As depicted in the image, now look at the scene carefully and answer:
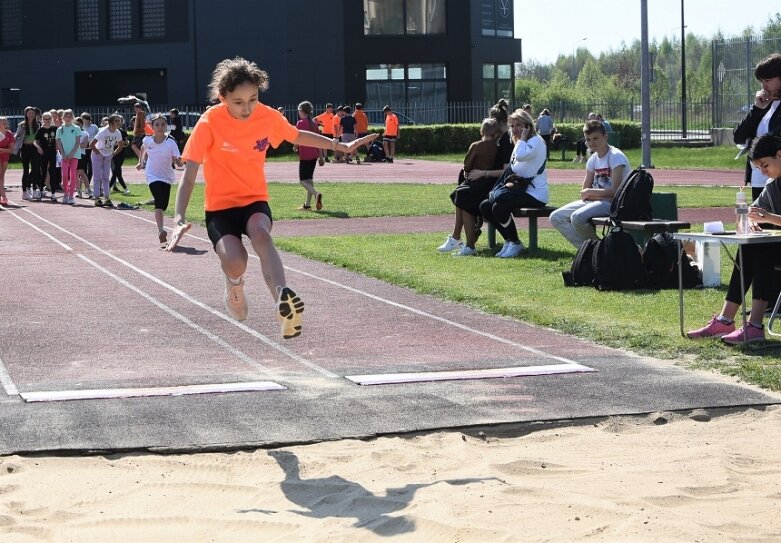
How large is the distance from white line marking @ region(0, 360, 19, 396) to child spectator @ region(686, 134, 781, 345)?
502 centimetres

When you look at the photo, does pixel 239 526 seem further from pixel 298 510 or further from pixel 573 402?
pixel 573 402

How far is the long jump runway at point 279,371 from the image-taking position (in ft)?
23.7

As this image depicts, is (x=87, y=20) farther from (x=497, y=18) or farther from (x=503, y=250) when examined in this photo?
(x=503, y=250)

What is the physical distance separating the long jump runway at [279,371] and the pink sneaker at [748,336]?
2.51 feet

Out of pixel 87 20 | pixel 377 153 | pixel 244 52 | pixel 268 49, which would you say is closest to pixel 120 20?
pixel 87 20

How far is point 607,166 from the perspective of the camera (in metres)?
13.6

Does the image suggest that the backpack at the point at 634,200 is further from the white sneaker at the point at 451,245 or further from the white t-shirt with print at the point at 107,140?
the white t-shirt with print at the point at 107,140

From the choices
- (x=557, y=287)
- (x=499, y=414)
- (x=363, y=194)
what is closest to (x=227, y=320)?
(x=557, y=287)

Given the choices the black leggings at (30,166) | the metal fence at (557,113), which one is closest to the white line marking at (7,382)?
the black leggings at (30,166)

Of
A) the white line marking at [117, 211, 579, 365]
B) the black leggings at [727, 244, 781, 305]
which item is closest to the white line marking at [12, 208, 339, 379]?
the white line marking at [117, 211, 579, 365]

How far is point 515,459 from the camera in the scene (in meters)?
6.53

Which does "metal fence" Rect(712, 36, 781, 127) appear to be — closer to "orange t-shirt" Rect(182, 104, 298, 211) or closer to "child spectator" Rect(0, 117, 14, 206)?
"child spectator" Rect(0, 117, 14, 206)

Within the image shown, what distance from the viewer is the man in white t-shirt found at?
531 inches

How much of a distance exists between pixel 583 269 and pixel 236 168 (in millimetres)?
5702
